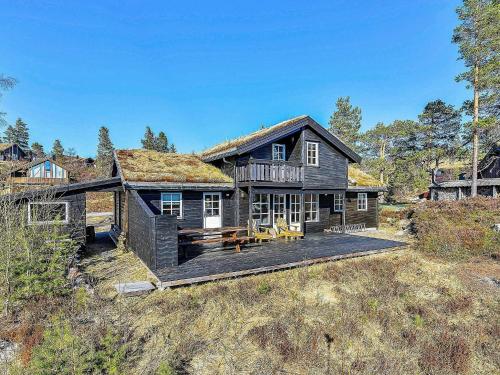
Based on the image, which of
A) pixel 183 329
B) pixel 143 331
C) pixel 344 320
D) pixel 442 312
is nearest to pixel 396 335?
pixel 344 320

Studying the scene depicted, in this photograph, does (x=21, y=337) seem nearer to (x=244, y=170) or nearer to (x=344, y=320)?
(x=344, y=320)

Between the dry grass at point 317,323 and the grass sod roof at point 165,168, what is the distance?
468cm

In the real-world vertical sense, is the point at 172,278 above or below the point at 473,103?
below

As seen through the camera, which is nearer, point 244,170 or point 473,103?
point 244,170

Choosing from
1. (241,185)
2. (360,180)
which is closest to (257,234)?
(241,185)

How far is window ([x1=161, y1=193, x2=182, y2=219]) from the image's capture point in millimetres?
13508

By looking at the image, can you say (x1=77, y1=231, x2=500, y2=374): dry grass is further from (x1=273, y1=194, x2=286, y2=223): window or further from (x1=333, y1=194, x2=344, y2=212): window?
(x1=333, y1=194, x2=344, y2=212): window

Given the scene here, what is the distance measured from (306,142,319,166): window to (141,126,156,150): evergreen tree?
166 ft

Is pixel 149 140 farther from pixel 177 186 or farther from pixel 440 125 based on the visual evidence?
pixel 440 125

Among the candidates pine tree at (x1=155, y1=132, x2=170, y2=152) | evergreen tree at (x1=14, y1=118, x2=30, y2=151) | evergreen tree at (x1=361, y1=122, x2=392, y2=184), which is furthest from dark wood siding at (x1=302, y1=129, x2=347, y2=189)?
evergreen tree at (x1=14, y1=118, x2=30, y2=151)

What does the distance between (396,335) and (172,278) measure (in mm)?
6200

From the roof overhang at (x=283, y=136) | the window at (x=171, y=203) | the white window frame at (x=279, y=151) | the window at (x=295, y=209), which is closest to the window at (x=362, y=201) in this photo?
the roof overhang at (x=283, y=136)

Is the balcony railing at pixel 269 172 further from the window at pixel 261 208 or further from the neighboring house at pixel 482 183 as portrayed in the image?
the neighboring house at pixel 482 183

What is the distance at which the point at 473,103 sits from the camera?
996 inches
